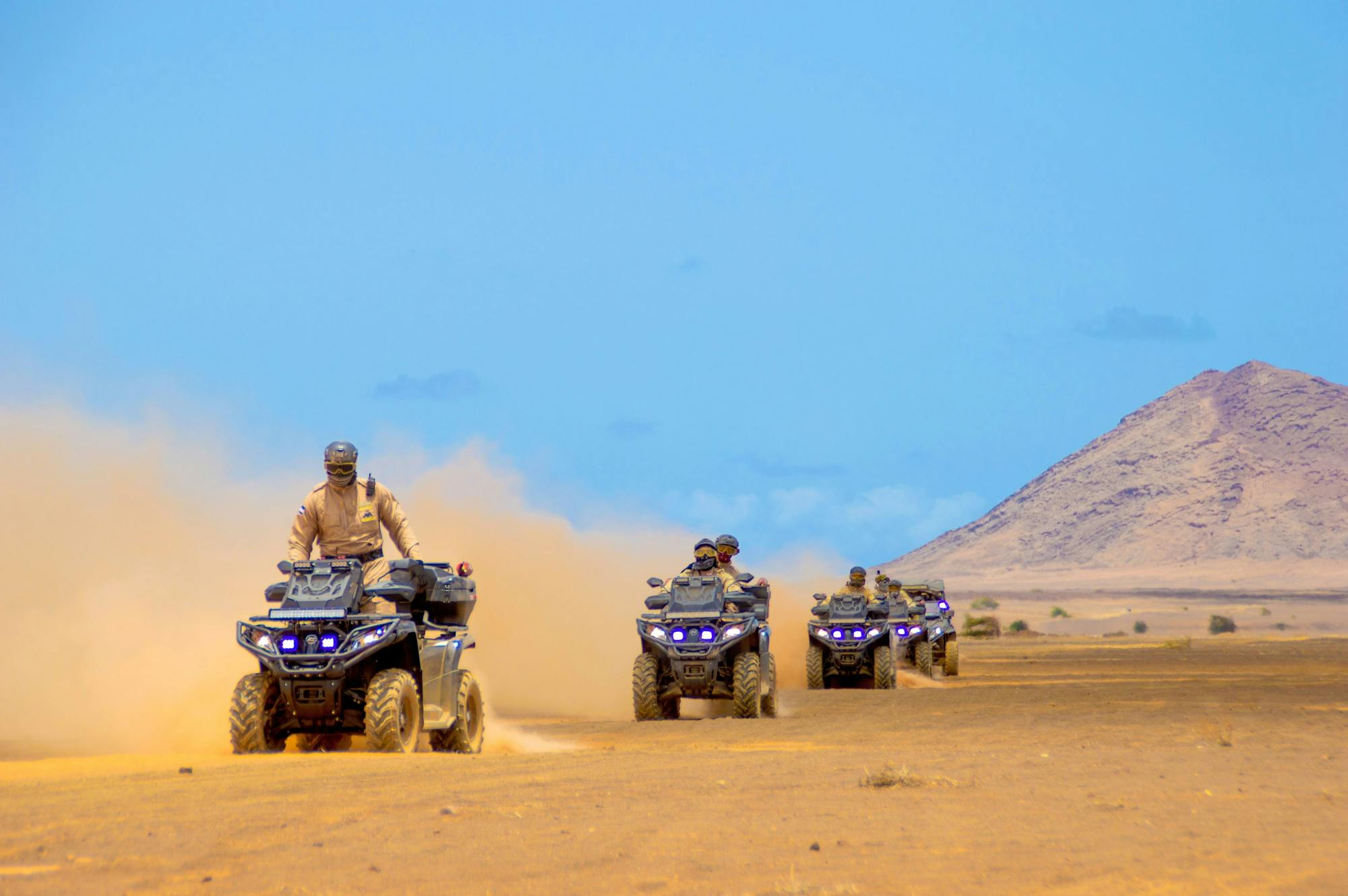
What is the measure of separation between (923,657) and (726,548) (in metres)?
13.1

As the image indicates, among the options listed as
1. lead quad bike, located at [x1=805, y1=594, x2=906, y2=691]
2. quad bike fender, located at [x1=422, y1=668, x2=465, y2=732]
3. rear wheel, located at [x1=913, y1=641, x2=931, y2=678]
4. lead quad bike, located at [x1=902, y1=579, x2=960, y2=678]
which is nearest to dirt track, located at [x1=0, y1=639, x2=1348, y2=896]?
quad bike fender, located at [x1=422, y1=668, x2=465, y2=732]

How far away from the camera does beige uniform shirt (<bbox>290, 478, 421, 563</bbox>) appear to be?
1457 cm

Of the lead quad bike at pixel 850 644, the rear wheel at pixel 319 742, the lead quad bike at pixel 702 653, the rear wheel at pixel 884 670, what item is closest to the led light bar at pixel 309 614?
the rear wheel at pixel 319 742

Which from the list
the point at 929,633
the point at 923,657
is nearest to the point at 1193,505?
the point at 929,633

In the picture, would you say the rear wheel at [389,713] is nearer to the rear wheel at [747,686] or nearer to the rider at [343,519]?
the rider at [343,519]

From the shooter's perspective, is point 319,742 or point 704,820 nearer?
point 704,820

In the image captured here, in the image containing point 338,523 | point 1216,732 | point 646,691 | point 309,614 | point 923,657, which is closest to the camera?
point 309,614

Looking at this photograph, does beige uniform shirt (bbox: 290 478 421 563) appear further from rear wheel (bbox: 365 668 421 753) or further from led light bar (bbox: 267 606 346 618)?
rear wheel (bbox: 365 668 421 753)

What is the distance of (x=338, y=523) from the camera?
14562mm

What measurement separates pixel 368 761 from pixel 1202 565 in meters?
142

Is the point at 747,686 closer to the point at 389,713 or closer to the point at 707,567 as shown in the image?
the point at 707,567

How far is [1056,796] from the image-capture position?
433 inches

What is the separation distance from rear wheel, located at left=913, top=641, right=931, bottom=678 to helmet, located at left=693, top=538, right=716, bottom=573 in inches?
547

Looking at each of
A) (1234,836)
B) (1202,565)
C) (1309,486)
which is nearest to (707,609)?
(1234,836)
